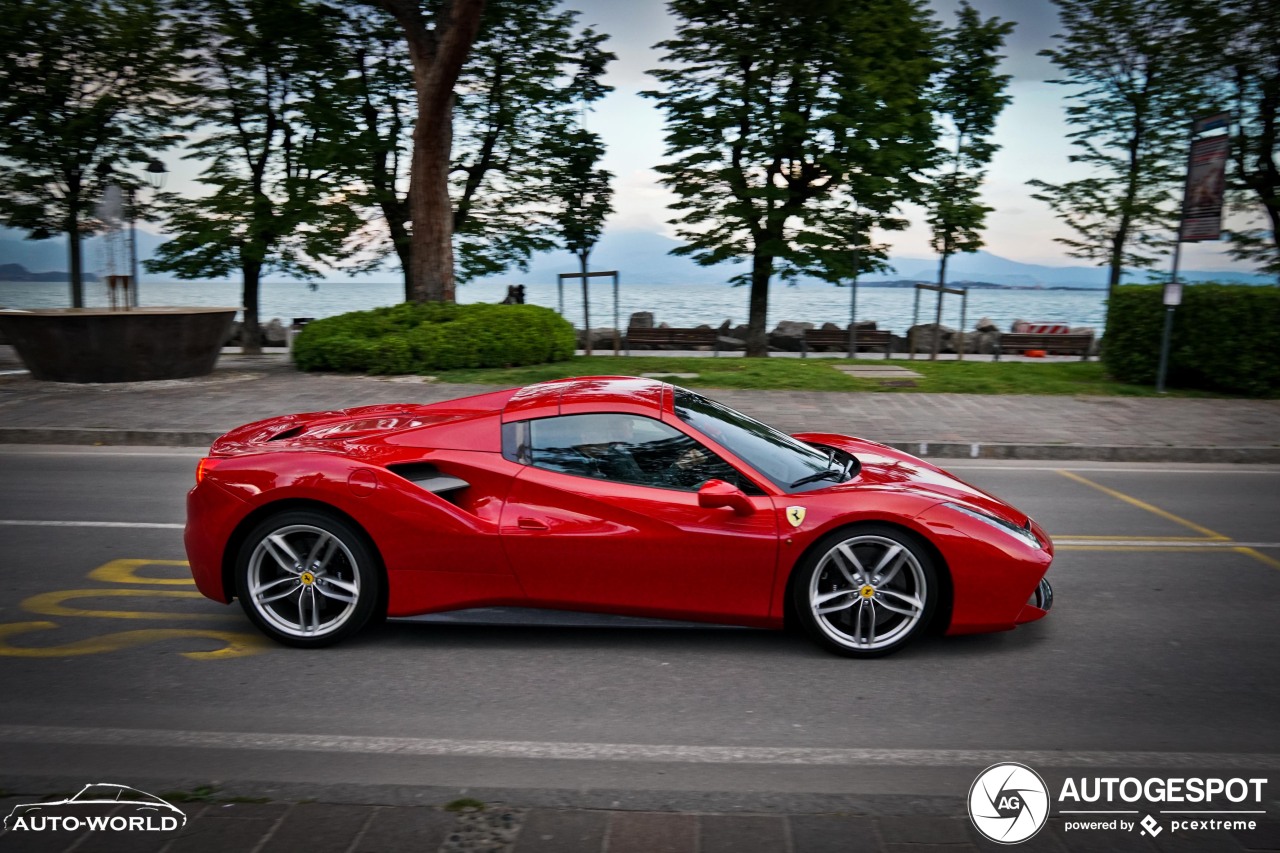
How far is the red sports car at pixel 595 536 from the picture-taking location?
15.6 feet

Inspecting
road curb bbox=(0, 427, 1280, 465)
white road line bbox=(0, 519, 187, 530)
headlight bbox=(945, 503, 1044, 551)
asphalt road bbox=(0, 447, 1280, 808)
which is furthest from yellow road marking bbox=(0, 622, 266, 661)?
road curb bbox=(0, 427, 1280, 465)

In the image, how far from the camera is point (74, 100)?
22984 millimetres

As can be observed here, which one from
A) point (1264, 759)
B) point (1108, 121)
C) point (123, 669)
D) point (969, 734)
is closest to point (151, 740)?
point (123, 669)

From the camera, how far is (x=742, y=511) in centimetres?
471

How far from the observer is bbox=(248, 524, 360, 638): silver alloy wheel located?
4.92 metres

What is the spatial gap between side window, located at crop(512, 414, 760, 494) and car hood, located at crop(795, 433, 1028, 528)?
637 mm

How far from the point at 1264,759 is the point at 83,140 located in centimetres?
2564

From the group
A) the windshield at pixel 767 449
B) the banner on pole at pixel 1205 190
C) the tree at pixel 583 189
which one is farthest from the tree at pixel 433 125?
the windshield at pixel 767 449

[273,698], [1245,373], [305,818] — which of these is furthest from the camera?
[1245,373]

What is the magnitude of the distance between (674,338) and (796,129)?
8.85 meters

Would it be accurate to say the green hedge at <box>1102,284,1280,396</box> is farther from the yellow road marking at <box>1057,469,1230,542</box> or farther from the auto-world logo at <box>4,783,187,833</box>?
the auto-world logo at <box>4,783,187,833</box>

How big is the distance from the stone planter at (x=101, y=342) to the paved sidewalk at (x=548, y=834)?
12.8 metres

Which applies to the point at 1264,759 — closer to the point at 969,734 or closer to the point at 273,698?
the point at 969,734

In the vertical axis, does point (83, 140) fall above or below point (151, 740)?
above
